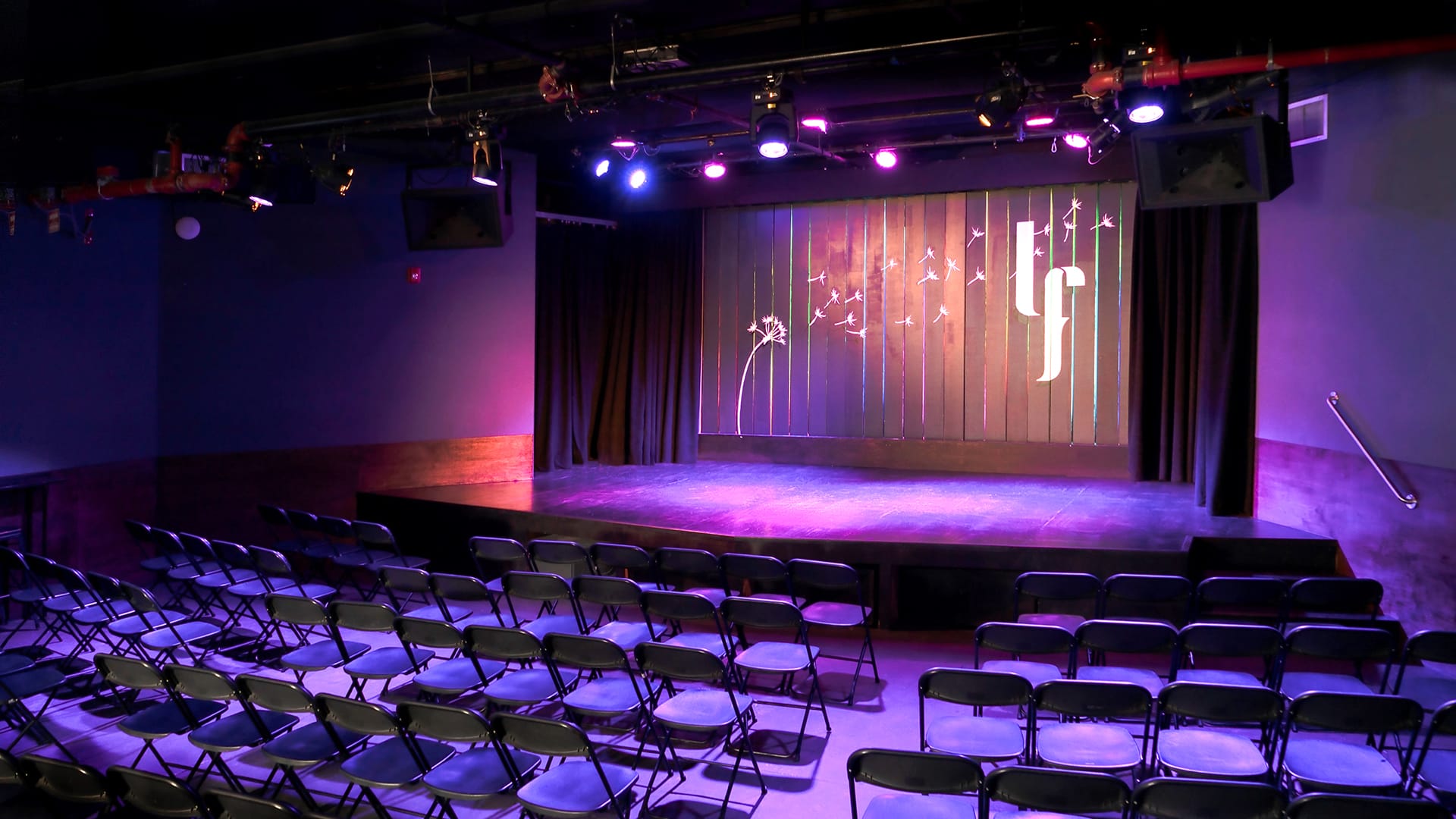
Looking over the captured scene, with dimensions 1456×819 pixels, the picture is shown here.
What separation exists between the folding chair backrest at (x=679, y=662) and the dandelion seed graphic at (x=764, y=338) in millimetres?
7613

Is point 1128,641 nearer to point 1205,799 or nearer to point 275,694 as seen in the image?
point 1205,799

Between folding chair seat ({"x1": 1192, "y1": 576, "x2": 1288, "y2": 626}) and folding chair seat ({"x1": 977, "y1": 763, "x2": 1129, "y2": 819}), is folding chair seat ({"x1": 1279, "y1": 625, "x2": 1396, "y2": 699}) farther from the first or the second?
folding chair seat ({"x1": 977, "y1": 763, "x2": 1129, "y2": 819})

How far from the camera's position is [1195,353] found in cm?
920

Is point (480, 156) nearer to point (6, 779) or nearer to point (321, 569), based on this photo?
point (321, 569)

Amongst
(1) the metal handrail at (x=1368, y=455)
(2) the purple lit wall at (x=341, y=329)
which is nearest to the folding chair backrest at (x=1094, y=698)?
(1) the metal handrail at (x=1368, y=455)

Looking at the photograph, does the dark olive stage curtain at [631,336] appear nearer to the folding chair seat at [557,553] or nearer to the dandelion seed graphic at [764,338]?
the dandelion seed graphic at [764,338]

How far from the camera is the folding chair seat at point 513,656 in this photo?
421 centimetres

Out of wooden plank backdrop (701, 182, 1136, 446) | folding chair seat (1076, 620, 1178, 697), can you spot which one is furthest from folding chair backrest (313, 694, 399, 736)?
wooden plank backdrop (701, 182, 1136, 446)

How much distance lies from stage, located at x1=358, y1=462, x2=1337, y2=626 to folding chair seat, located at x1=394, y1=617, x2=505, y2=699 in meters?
2.58

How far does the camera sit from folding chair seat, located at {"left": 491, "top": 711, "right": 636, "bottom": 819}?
3.25m

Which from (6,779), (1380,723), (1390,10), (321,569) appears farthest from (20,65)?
(1390,10)

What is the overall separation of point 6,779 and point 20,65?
2843 mm

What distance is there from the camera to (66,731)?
4.82 meters

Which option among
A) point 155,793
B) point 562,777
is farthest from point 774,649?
point 155,793
